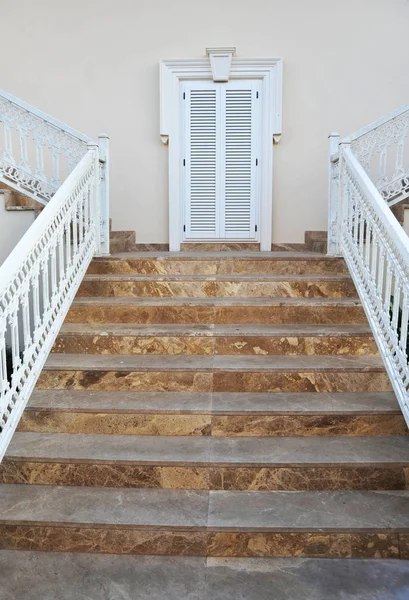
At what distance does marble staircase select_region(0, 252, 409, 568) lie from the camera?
7.80ft

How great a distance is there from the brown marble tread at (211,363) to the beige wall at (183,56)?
3173 millimetres

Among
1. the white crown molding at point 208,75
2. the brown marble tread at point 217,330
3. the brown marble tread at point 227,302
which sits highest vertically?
the white crown molding at point 208,75

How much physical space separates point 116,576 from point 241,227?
4.80m

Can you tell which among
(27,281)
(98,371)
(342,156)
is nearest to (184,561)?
(98,371)

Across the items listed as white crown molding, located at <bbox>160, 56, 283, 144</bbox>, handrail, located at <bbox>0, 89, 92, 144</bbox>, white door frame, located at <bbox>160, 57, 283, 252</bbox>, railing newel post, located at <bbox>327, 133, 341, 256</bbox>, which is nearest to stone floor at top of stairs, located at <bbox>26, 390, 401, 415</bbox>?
railing newel post, located at <bbox>327, 133, 341, 256</bbox>

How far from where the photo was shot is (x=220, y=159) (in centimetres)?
639

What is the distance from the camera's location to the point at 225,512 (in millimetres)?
2475

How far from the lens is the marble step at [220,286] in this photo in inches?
168

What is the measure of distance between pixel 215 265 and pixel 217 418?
197 centimetres

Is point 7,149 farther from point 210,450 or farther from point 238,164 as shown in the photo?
point 210,450

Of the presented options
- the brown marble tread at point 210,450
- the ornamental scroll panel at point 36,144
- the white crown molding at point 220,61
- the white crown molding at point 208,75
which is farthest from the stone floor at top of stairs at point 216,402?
the white crown molding at point 220,61

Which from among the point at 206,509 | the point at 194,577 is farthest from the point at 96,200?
A: the point at 194,577

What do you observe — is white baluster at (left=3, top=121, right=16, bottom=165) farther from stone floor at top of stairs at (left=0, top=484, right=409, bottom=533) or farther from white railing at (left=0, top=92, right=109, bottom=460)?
stone floor at top of stairs at (left=0, top=484, right=409, bottom=533)

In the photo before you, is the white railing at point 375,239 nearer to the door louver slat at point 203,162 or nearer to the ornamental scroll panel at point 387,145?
the ornamental scroll panel at point 387,145
